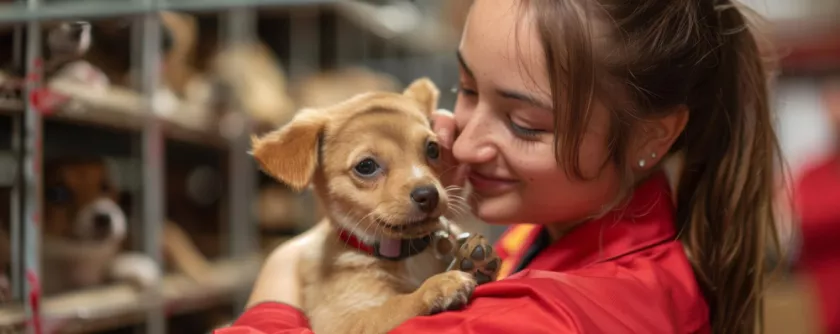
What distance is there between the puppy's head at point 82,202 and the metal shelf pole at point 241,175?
67 cm

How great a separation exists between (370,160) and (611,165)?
1.02 ft

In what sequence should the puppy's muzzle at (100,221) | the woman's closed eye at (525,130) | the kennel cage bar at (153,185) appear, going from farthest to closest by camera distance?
the kennel cage bar at (153,185)
the puppy's muzzle at (100,221)
the woman's closed eye at (525,130)

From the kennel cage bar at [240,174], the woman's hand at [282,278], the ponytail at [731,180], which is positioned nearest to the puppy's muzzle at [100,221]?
the kennel cage bar at [240,174]

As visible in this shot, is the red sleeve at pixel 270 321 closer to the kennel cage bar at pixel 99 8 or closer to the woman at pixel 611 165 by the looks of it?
the woman at pixel 611 165

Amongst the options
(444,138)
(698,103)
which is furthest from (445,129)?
(698,103)

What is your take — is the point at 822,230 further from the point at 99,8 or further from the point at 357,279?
the point at 99,8

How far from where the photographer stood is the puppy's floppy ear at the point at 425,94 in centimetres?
109

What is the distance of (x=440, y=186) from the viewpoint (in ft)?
3.27

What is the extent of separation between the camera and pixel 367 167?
3.39 ft

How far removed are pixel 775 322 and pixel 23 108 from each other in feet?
7.53

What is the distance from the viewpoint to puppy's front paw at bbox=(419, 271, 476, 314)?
34.2 inches

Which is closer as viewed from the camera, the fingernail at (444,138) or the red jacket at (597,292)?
the red jacket at (597,292)

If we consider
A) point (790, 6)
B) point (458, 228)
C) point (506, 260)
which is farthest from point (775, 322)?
point (458, 228)

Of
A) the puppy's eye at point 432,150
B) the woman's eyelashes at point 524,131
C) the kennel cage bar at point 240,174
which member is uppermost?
the woman's eyelashes at point 524,131
